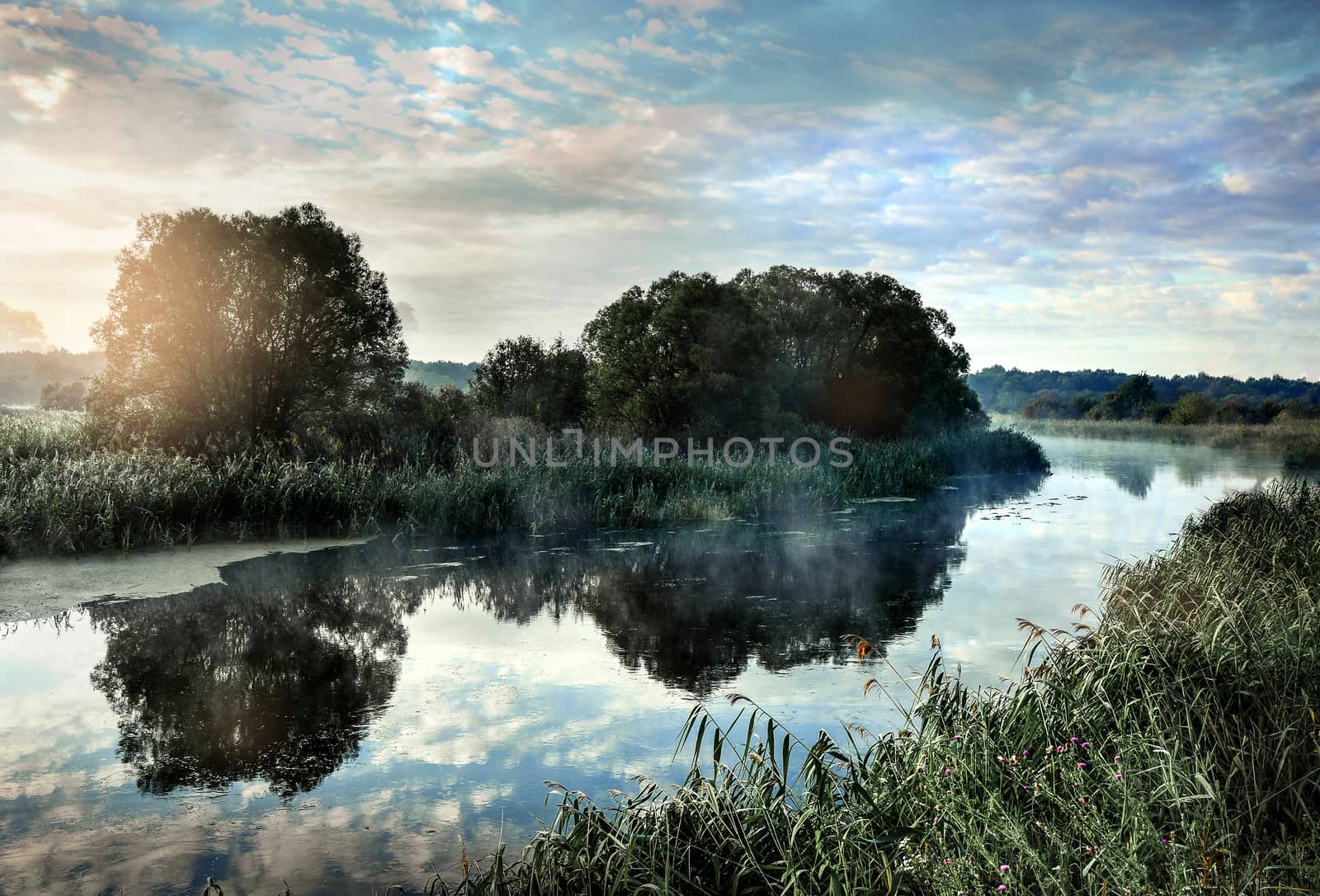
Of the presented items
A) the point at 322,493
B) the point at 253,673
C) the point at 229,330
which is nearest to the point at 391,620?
the point at 253,673

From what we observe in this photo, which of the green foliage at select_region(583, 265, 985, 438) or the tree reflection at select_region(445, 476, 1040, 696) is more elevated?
the green foliage at select_region(583, 265, 985, 438)

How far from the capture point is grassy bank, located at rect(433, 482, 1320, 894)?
2.86m

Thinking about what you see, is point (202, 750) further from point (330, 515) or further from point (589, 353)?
point (589, 353)

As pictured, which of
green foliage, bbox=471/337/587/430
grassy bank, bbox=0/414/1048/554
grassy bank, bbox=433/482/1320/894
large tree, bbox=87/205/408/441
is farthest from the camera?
green foliage, bbox=471/337/587/430

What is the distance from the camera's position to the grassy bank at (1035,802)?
9.37ft

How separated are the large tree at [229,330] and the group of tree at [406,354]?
0.03 m

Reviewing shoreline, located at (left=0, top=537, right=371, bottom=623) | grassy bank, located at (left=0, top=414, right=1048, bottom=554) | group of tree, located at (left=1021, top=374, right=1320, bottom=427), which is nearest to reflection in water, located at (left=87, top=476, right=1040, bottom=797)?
shoreline, located at (left=0, top=537, right=371, bottom=623)

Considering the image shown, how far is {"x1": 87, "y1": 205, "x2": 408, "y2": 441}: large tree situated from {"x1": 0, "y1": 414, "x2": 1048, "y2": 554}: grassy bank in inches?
53.2

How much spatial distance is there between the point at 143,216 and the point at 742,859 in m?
18.4

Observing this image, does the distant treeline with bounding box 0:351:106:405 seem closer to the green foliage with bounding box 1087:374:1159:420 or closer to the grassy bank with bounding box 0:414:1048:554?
the grassy bank with bounding box 0:414:1048:554

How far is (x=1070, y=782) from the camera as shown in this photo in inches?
132

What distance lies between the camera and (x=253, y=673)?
6469 millimetres

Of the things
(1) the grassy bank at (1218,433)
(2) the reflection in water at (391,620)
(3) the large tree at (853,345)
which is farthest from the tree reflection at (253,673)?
(1) the grassy bank at (1218,433)

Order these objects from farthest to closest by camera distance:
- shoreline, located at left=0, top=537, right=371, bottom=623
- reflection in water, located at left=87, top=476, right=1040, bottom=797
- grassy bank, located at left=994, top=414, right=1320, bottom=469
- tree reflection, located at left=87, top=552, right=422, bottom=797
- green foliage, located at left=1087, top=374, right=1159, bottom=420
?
green foliage, located at left=1087, top=374, right=1159, bottom=420 → grassy bank, located at left=994, top=414, right=1320, bottom=469 → shoreline, located at left=0, top=537, right=371, bottom=623 → reflection in water, located at left=87, top=476, right=1040, bottom=797 → tree reflection, located at left=87, top=552, right=422, bottom=797
